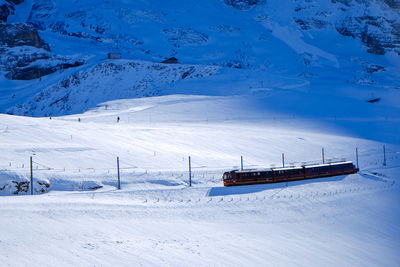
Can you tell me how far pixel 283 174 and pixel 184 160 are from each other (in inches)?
303

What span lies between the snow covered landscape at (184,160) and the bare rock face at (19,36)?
27cm

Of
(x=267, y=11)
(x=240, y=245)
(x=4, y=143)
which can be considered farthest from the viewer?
(x=267, y=11)

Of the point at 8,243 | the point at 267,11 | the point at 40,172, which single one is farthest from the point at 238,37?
the point at 8,243

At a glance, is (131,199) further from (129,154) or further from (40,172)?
(129,154)

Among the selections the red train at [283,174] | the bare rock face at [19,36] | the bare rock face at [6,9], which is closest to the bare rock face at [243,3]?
the bare rock face at [19,36]

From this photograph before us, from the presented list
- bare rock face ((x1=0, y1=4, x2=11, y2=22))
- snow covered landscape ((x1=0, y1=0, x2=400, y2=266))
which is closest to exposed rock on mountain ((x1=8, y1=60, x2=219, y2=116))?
snow covered landscape ((x1=0, y1=0, x2=400, y2=266))

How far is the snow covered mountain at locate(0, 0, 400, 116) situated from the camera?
264 ft

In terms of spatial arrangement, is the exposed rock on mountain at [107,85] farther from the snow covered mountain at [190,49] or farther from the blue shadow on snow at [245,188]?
the blue shadow on snow at [245,188]

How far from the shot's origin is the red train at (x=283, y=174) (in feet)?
83.4

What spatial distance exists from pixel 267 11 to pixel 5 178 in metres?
149

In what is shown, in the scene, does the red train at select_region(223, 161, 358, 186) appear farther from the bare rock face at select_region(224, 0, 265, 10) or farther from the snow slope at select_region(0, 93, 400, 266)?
the bare rock face at select_region(224, 0, 265, 10)

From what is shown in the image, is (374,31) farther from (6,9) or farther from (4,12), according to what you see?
(6,9)

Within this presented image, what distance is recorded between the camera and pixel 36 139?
108 feet

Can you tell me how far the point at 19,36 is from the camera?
111 m
